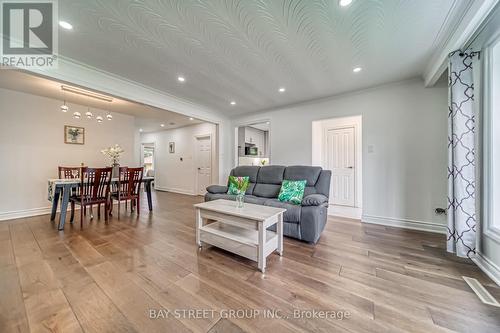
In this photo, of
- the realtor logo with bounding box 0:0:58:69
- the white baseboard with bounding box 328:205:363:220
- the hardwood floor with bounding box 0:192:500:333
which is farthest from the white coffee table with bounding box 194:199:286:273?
the realtor logo with bounding box 0:0:58:69

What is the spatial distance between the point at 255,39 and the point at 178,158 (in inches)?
216

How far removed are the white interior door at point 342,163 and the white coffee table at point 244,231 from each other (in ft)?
8.49

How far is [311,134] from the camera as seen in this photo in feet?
13.0

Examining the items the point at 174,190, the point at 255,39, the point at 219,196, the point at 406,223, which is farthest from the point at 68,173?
the point at 406,223

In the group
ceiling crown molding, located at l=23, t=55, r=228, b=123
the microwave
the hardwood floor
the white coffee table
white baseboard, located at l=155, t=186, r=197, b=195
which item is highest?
ceiling crown molding, located at l=23, t=55, r=228, b=123

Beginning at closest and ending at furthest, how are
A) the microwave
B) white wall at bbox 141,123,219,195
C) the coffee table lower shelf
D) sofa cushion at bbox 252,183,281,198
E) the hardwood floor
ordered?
1. the hardwood floor
2. the coffee table lower shelf
3. sofa cushion at bbox 252,183,281,198
4. the microwave
5. white wall at bbox 141,123,219,195

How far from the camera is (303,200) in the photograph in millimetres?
2512

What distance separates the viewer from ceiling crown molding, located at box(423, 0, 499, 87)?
1533 millimetres

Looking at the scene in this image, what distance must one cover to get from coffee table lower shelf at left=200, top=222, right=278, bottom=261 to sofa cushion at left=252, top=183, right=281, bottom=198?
1153 millimetres

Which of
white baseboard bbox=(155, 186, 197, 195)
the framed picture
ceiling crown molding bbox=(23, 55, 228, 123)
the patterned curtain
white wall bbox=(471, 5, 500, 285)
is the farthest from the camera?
white baseboard bbox=(155, 186, 197, 195)

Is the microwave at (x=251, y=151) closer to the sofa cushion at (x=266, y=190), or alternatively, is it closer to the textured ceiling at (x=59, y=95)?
the textured ceiling at (x=59, y=95)

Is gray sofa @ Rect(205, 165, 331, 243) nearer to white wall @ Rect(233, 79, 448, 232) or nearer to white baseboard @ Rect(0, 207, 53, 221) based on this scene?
white wall @ Rect(233, 79, 448, 232)

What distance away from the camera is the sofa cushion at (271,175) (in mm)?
3389

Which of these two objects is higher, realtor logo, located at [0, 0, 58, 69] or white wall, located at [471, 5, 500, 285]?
realtor logo, located at [0, 0, 58, 69]
